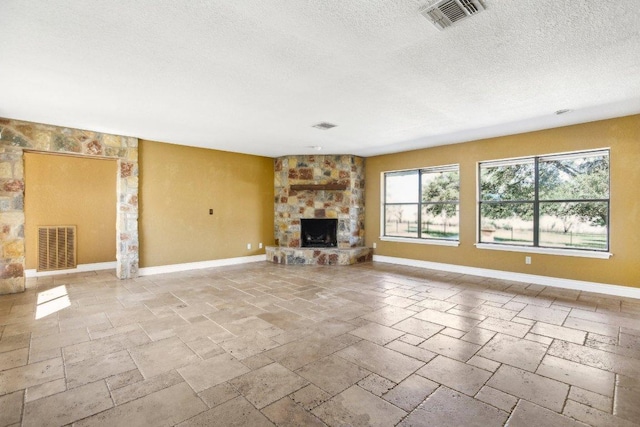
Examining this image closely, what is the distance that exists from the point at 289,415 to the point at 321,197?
5405 millimetres

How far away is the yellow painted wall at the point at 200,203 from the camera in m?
5.52

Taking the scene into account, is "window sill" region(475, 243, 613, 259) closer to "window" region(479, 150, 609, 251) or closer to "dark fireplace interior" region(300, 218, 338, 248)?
"window" region(479, 150, 609, 251)

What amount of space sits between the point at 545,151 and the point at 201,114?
5103 mm

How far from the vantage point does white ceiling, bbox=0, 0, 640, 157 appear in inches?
77.9

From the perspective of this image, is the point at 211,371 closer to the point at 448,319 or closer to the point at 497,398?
the point at 497,398

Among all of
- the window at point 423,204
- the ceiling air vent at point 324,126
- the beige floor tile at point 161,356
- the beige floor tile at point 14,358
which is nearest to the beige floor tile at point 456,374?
the beige floor tile at point 161,356

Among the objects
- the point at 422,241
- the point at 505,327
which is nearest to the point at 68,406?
the point at 505,327

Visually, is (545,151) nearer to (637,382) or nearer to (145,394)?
(637,382)

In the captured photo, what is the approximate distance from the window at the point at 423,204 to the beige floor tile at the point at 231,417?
509 centimetres

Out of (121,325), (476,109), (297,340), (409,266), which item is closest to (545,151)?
(476,109)

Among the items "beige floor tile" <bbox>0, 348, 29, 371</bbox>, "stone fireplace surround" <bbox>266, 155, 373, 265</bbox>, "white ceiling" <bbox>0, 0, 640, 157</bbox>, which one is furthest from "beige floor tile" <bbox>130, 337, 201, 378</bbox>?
"stone fireplace surround" <bbox>266, 155, 373, 265</bbox>

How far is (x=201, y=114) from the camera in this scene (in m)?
4.02

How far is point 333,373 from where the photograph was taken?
7.20 ft

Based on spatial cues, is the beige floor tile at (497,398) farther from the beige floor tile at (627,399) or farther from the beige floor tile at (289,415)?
the beige floor tile at (289,415)
